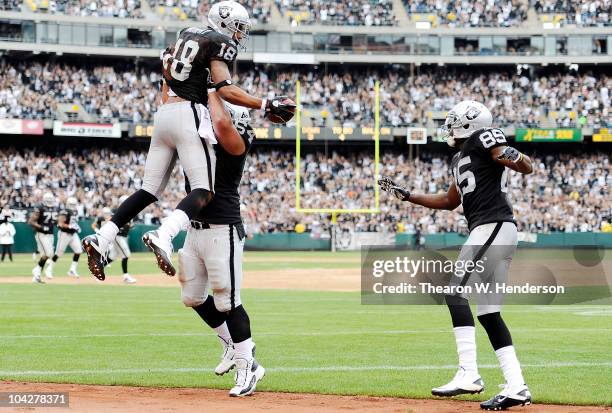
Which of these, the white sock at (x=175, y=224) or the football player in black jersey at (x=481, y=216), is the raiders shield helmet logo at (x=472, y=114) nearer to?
the football player in black jersey at (x=481, y=216)

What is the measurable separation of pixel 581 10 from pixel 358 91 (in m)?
14.0

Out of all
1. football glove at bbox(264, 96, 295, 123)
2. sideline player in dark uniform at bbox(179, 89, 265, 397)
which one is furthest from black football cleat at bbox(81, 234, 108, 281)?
football glove at bbox(264, 96, 295, 123)

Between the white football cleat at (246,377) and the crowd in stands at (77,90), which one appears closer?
the white football cleat at (246,377)

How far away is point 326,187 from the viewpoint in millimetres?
50375

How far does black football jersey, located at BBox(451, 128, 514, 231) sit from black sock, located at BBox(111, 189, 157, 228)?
100 inches

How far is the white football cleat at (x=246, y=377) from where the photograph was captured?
752 centimetres

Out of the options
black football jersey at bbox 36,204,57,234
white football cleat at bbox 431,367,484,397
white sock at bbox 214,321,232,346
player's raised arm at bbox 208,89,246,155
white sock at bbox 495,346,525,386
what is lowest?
black football jersey at bbox 36,204,57,234

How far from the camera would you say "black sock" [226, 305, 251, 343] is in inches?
304

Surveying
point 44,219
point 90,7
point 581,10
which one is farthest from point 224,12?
point 581,10

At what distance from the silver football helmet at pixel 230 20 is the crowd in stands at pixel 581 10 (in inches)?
2017

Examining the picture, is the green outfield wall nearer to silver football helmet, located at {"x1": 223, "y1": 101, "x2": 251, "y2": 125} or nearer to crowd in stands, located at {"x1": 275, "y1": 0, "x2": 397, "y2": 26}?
crowd in stands, located at {"x1": 275, "y1": 0, "x2": 397, "y2": 26}

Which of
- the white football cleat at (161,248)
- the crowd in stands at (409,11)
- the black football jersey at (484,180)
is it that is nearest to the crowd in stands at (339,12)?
the crowd in stands at (409,11)

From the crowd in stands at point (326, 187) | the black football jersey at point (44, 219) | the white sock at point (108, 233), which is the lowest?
the crowd in stands at point (326, 187)

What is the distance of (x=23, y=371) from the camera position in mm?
8672
